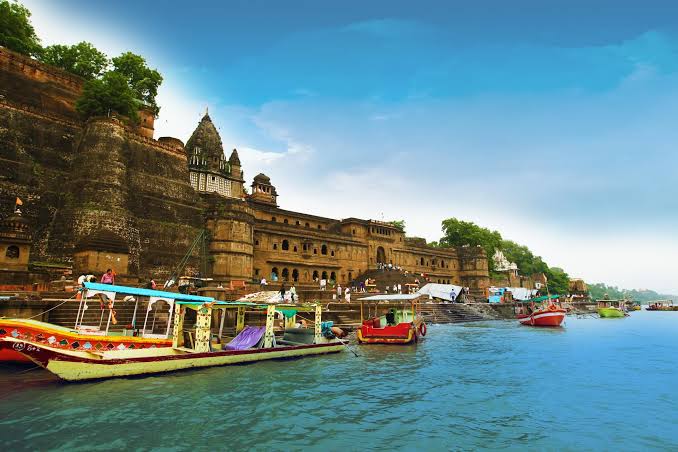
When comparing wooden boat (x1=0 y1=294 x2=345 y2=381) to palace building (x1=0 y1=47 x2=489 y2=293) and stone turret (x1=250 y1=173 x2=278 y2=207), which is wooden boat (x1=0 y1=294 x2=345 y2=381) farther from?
stone turret (x1=250 y1=173 x2=278 y2=207)

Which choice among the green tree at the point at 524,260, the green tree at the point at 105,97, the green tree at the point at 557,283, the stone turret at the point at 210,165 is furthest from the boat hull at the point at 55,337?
the green tree at the point at 557,283

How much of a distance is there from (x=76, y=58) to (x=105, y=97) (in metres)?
11.5

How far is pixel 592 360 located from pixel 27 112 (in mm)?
36564

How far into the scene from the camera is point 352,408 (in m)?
10.0

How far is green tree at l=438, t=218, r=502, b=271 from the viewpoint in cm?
7175

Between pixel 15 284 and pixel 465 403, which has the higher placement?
pixel 15 284

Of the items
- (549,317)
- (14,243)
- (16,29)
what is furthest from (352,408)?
(16,29)

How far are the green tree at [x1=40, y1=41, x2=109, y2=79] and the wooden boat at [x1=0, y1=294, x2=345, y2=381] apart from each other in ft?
98.7

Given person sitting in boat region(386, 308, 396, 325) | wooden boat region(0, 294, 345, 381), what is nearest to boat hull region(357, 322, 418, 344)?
person sitting in boat region(386, 308, 396, 325)

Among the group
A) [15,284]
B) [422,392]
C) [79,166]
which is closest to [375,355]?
[422,392]

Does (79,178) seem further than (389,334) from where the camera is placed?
Yes

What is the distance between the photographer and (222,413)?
9.34 meters

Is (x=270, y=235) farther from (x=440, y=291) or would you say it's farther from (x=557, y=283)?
(x=557, y=283)

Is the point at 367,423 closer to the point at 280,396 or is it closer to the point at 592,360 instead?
the point at 280,396
